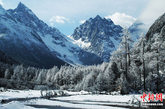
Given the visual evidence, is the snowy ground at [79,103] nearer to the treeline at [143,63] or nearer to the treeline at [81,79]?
the treeline at [81,79]

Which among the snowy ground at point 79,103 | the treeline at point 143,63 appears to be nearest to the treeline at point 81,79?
the treeline at point 143,63

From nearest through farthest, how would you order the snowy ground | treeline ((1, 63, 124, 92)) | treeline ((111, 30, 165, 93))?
1. the snowy ground
2. treeline ((111, 30, 165, 93))
3. treeline ((1, 63, 124, 92))

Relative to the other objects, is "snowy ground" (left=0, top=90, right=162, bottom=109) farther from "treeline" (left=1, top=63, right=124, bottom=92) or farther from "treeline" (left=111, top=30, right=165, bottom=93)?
"treeline" (left=111, top=30, right=165, bottom=93)

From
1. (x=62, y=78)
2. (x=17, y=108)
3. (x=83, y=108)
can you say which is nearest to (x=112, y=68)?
(x=83, y=108)

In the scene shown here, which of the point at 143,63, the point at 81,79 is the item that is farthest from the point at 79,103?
the point at 81,79

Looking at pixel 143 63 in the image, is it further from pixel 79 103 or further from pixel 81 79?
pixel 81 79

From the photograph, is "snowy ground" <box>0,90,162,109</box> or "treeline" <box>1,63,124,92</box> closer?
"snowy ground" <box>0,90,162,109</box>

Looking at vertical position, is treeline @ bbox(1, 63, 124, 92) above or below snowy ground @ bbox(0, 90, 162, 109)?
above

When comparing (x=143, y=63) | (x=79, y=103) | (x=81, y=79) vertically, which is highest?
(x=143, y=63)

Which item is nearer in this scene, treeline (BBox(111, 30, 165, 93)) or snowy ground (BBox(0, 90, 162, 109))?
snowy ground (BBox(0, 90, 162, 109))

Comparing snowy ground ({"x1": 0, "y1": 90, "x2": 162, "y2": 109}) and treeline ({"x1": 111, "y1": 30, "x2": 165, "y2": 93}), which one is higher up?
treeline ({"x1": 111, "y1": 30, "x2": 165, "y2": 93})

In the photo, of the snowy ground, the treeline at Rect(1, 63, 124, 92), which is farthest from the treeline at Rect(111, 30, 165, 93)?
the snowy ground

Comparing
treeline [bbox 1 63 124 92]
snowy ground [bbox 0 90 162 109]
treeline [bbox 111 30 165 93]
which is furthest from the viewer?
treeline [bbox 1 63 124 92]

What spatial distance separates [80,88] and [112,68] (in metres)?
40.5
